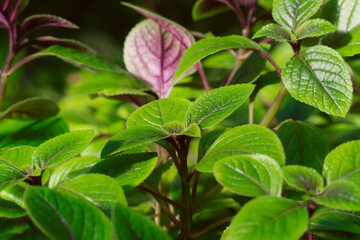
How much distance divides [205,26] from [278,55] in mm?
1685

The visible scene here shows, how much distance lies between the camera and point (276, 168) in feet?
1.01

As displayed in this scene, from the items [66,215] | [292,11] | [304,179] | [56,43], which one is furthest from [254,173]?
[56,43]

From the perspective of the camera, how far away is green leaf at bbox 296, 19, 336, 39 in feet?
1.38

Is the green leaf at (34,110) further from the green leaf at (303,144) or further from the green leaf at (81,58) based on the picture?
the green leaf at (303,144)

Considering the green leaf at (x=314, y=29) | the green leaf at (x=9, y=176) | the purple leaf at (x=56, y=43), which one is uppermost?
the green leaf at (x=314, y=29)

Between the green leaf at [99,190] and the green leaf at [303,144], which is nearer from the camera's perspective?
the green leaf at [99,190]

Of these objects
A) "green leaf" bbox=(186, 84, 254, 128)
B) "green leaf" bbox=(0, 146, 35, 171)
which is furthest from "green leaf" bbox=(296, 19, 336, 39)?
"green leaf" bbox=(0, 146, 35, 171)

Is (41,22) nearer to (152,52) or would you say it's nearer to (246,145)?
(152,52)

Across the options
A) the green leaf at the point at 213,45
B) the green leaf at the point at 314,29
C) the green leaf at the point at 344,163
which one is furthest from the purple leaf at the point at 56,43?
the green leaf at the point at 344,163

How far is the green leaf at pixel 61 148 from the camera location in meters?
0.36

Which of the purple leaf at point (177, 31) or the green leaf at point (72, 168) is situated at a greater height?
the purple leaf at point (177, 31)

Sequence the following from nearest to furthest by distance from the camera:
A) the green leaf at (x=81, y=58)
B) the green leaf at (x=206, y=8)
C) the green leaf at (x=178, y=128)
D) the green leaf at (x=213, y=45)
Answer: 1. the green leaf at (x=178, y=128)
2. the green leaf at (x=213, y=45)
3. the green leaf at (x=81, y=58)
4. the green leaf at (x=206, y=8)

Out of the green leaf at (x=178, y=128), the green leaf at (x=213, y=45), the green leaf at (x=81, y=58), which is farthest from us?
the green leaf at (x=81, y=58)

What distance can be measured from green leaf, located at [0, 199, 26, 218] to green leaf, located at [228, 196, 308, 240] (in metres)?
0.20
